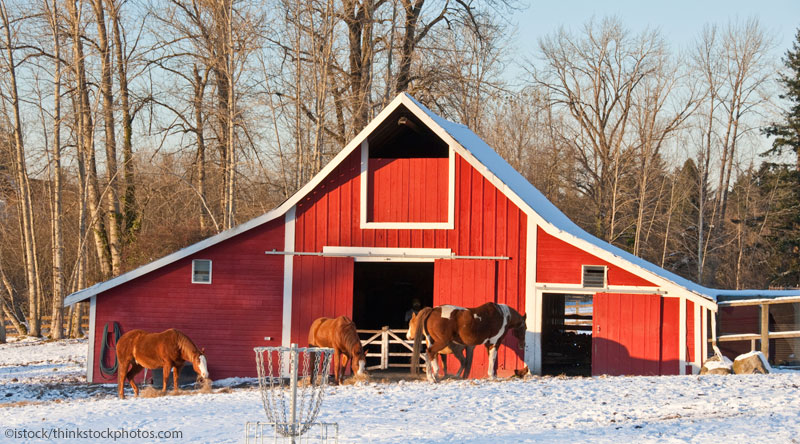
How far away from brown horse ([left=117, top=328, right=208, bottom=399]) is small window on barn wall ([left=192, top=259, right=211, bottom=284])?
7.11 ft

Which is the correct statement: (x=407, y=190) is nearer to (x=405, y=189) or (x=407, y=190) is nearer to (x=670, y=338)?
(x=405, y=189)

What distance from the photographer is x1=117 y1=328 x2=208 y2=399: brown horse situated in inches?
632

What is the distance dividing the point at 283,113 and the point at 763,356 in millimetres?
19304

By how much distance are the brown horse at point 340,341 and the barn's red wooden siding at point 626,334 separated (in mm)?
4863

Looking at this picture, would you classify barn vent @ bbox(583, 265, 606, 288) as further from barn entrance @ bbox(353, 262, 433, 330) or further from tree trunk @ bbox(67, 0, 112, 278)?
tree trunk @ bbox(67, 0, 112, 278)

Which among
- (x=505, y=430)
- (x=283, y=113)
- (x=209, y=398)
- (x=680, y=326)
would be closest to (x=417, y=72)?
(x=283, y=113)

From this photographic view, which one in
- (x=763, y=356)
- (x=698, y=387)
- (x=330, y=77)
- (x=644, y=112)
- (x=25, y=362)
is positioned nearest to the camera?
(x=698, y=387)

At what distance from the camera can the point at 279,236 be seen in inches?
728

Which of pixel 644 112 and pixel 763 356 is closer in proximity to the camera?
pixel 763 356

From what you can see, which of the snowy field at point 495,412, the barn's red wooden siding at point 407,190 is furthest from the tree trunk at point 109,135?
the snowy field at point 495,412

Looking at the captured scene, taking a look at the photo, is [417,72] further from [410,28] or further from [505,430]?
[505,430]

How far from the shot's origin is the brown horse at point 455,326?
16.1m

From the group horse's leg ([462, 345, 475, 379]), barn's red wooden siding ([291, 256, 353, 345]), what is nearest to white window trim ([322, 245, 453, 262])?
barn's red wooden siding ([291, 256, 353, 345])

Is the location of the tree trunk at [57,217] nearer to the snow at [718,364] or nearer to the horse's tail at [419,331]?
the horse's tail at [419,331]
